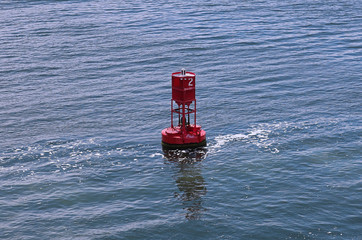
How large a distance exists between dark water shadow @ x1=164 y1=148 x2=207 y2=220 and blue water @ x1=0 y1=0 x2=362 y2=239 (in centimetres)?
16

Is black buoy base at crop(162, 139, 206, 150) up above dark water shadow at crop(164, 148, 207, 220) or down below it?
above

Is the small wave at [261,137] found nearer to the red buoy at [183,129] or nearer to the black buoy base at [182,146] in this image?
the black buoy base at [182,146]

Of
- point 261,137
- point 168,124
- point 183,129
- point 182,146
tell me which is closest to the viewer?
point 182,146

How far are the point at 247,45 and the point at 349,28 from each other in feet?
72.3

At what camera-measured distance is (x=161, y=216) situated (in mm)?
42031

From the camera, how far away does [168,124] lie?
61812 millimetres

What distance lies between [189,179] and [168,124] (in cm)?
1411

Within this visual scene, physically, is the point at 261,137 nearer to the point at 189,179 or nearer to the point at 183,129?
the point at 183,129

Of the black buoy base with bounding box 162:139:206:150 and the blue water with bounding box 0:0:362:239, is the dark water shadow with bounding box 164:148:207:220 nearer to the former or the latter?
the blue water with bounding box 0:0:362:239

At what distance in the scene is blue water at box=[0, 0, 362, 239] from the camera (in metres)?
41.8

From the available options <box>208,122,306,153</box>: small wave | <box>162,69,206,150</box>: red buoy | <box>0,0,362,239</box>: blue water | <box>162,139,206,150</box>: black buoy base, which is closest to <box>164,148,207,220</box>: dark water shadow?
<box>0,0,362,239</box>: blue water

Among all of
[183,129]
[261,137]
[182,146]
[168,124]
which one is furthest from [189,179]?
[168,124]

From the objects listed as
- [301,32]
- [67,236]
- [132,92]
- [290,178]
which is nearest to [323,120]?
[290,178]

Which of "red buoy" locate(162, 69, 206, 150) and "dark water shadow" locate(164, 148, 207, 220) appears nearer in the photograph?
A: "dark water shadow" locate(164, 148, 207, 220)
